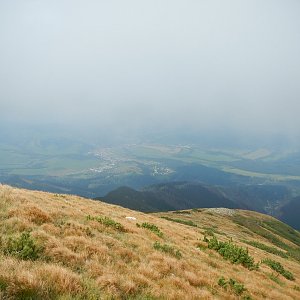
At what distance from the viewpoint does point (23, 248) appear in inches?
413

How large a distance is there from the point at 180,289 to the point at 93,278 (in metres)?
2.99

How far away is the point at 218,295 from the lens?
12.3m

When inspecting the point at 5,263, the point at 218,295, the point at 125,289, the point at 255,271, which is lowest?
the point at 255,271

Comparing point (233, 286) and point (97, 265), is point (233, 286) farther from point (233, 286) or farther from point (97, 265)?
point (97, 265)

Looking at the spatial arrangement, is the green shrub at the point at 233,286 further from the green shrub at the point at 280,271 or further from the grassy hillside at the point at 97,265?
the green shrub at the point at 280,271

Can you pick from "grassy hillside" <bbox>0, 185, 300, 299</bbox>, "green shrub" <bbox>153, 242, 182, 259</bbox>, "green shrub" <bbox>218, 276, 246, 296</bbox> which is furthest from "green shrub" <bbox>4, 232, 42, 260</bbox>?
"green shrub" <bbox>218, 276, 246, 296</bbox>

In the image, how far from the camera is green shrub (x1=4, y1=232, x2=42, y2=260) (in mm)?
10284

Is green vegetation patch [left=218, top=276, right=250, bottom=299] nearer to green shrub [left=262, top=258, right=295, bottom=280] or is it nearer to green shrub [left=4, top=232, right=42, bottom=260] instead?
green shrub [left=4, top=232, right=42, bottom=260]

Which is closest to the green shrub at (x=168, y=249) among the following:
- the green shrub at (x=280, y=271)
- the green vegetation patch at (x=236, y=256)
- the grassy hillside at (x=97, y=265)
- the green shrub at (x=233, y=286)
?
the grassy hillside at (x=97, y=265)

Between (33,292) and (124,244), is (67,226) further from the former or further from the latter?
(33,292)

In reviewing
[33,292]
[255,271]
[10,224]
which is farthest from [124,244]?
[255,271]

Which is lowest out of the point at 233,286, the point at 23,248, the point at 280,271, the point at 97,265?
the point at 280,271

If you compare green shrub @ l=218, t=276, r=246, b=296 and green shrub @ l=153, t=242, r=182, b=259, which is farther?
green shrub @ l=153, t=242, r=182, b=259

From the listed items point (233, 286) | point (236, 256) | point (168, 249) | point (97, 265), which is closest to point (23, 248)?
point (97, 265)
